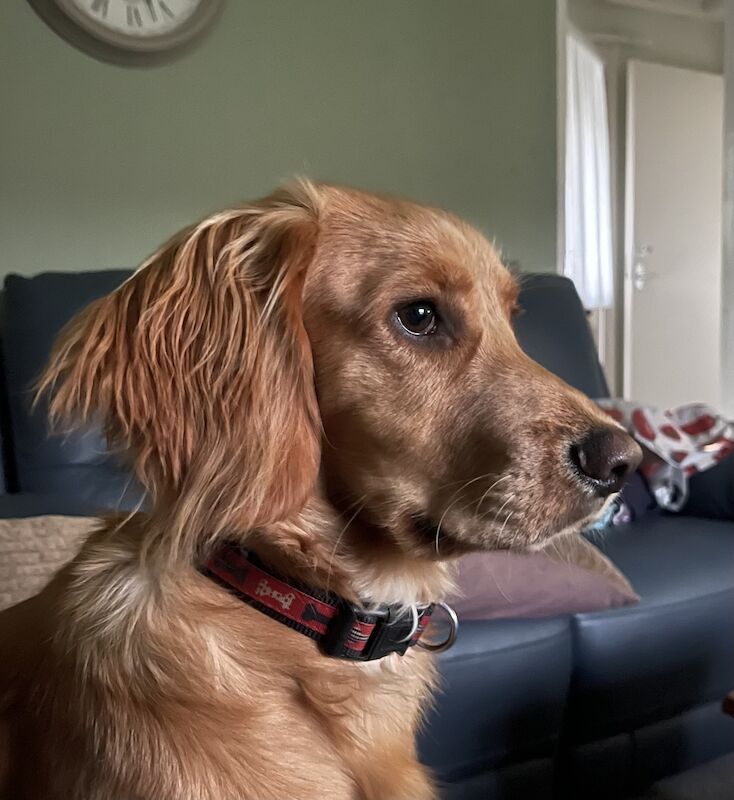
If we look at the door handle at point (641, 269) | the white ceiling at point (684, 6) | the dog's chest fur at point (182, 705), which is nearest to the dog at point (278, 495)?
the dog's chest fur at point (182, 705)

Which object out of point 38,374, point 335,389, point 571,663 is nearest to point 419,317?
point 335,389

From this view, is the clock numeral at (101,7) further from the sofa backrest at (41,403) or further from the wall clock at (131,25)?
the sofa backrest at (41,403)

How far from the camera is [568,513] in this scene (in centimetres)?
82

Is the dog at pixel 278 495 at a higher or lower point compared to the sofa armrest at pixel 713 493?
higher

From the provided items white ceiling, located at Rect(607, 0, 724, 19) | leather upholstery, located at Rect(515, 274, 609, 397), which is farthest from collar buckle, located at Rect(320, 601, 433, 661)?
white ceiling, located at Rect(607, 0, 724, 19)

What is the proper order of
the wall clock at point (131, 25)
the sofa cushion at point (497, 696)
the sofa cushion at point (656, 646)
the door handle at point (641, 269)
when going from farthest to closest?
the door handle at point (641, 269)
the wall clock at point (131, 25)
the sofa cushion at point (656, 646)
the sofa cushion at point (497, 696)

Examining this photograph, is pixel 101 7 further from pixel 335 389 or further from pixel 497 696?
pixel 497 696

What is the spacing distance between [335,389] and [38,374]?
1.39 meters

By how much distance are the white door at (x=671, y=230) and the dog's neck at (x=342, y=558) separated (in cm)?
421

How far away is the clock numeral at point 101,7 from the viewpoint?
96.7 inches

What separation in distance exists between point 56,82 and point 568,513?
7.45 ft

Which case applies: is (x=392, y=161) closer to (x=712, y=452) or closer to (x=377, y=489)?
(x=712, y=452)

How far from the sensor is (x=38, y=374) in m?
2.01

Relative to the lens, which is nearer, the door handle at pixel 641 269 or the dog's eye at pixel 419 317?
the dog's eye at pixel 419 317
